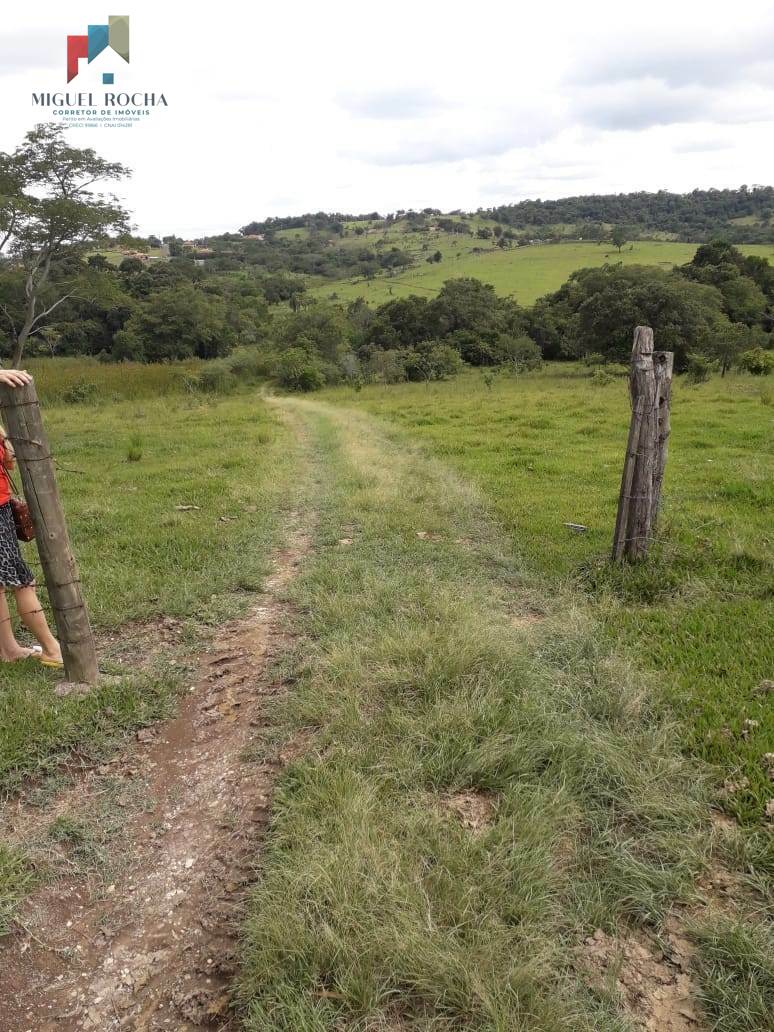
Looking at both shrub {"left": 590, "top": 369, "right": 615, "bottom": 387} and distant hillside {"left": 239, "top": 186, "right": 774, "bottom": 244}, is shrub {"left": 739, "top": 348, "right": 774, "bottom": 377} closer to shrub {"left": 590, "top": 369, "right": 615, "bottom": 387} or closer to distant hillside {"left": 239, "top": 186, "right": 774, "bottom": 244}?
shrub {"left": 590, "top": 369, "right": 615, "bottom": 387}

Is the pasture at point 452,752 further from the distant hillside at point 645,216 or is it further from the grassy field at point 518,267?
the distant hillside at point 645,216

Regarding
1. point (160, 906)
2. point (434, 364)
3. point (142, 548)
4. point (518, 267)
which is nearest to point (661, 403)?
point (160, 906)

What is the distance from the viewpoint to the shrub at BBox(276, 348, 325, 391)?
3841 cm

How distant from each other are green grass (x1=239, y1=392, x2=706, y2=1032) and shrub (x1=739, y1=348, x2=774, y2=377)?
89.7ft

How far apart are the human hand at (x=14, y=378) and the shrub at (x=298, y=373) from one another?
116 feet

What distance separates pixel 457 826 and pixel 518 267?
282 feet

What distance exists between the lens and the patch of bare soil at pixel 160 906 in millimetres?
2199

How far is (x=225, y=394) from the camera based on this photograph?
32.4 m

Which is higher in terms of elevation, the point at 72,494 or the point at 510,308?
the point at 510,308

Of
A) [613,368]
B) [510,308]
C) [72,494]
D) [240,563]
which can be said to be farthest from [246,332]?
[240,563]

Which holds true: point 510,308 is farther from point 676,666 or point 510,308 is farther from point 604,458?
point 676,666

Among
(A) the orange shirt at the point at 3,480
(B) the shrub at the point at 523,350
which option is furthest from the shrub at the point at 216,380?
(A) the orange shirt at the point at 3,480

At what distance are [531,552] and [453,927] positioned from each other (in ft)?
15.3

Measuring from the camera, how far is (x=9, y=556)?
4.15 m
